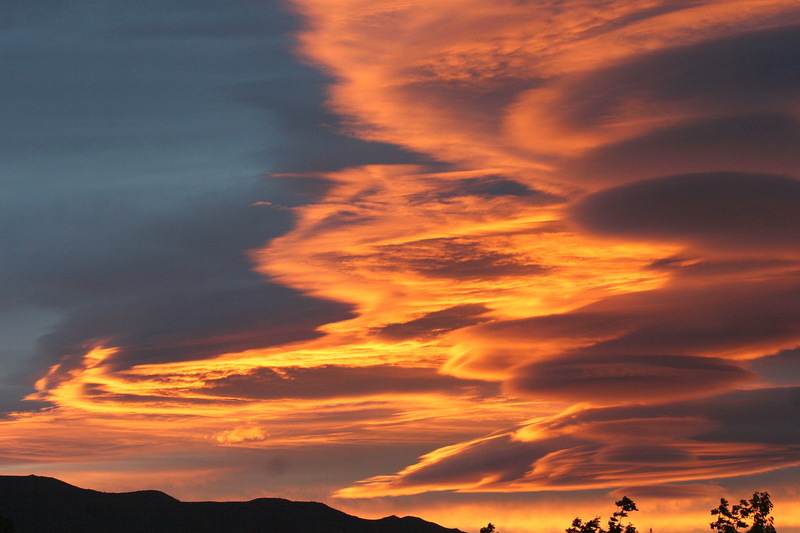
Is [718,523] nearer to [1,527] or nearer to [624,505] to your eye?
[624,505]

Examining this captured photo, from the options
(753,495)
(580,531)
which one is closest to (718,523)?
(753,495)

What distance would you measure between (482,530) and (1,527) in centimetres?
8781

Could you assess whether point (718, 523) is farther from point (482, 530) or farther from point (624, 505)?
point (482, 530)

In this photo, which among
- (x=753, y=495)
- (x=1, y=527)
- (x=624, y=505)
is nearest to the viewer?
(x=1, y=527)

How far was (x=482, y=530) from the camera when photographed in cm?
17238

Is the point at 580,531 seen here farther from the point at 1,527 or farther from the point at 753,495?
the point at 1,527

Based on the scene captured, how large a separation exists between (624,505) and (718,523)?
17270 mm

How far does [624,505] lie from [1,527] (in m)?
104

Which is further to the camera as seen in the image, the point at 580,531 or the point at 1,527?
the point at 580,531

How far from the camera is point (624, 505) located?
16412 centimetres

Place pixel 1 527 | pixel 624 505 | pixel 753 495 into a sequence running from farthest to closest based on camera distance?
pixel 624 505 < pixel 753 495 < pixel 1 527

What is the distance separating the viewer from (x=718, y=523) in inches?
6019

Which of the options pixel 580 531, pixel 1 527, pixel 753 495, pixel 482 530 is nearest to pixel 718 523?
pixel 753 495

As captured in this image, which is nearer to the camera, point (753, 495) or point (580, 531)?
point (753, 495)
